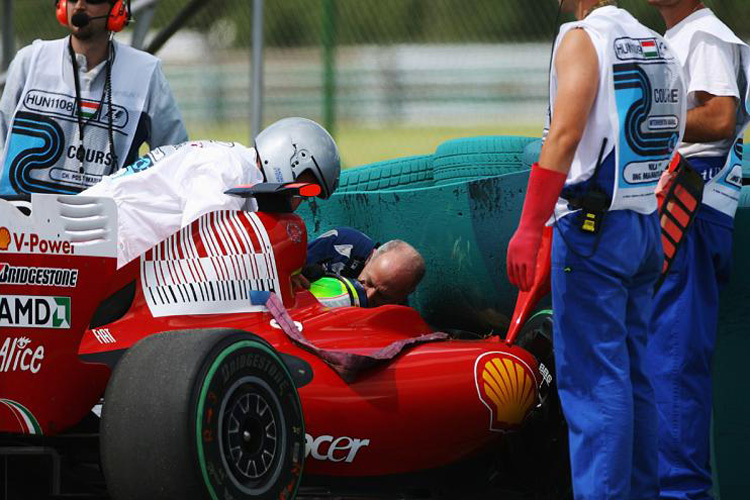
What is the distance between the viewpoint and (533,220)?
14.3 feet

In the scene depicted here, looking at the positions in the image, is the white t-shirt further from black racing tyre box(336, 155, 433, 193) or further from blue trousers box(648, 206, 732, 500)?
black racing tyre box(336, 155, 433, 193)

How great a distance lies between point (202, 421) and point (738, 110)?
2435 mm

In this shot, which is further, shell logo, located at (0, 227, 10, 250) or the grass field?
the grass field

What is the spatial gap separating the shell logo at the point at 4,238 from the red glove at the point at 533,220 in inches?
59.7

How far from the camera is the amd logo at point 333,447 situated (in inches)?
187

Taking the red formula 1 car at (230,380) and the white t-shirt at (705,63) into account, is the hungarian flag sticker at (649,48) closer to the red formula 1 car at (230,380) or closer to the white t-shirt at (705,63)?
the white t-shirt at (705,63)

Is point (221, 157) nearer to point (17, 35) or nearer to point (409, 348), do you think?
point (409, 348)

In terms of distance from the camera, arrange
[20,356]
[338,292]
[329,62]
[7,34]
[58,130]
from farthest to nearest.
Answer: [329,62] → [7,34] → [58,130] → [338,292] → [20,356]

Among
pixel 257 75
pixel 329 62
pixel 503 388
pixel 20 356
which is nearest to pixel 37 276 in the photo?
pixel 20 356

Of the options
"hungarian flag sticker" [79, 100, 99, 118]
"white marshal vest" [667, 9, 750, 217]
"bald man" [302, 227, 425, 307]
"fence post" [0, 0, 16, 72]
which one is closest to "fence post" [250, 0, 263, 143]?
"fence post" [0, 0, 16, 72]

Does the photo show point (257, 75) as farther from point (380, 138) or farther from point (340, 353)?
point (380, 138)

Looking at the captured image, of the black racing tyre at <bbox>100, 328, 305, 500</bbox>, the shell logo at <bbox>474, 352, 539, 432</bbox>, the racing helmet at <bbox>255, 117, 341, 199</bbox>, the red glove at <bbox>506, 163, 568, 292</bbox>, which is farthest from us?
the racing helmet at <bbox>255, 117, 341, 199</bbox>

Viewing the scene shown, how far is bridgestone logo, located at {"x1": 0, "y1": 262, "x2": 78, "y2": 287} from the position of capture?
165 inches

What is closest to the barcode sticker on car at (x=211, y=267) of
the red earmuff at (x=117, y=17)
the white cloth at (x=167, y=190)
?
the white cloth at (x=167, y=190)
